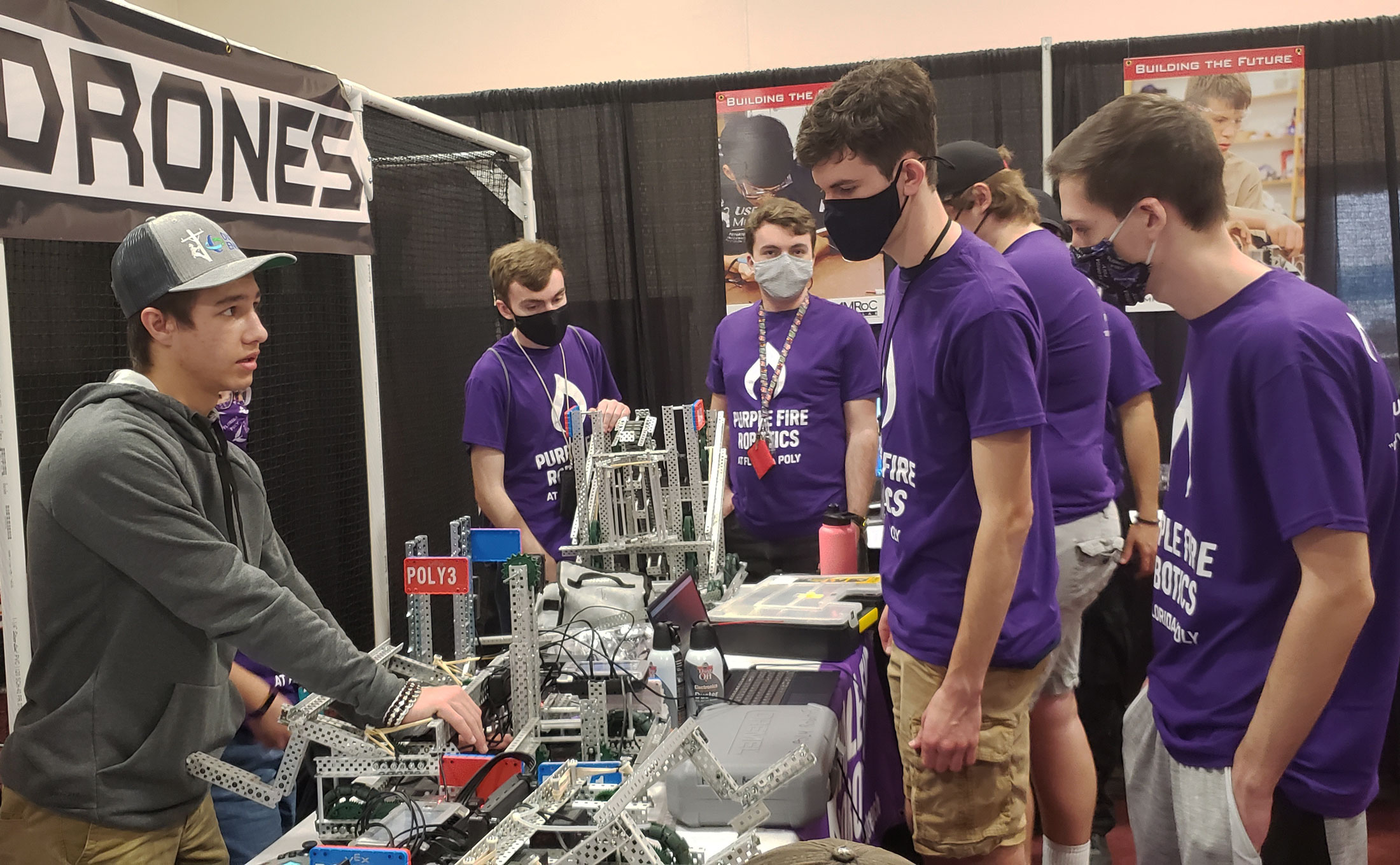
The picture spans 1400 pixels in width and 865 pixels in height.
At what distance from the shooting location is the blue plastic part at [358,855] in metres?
1.42

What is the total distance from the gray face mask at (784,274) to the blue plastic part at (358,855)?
7.52ft

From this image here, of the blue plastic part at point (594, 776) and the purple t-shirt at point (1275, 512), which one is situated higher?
the purple t-shirt at point (1275, 512)

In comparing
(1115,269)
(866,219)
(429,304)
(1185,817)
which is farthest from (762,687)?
(429,304)

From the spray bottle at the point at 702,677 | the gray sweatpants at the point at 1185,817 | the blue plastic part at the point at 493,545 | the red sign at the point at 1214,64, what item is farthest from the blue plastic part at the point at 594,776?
the red sign at the point at 1214,64

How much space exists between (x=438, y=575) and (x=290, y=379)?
2.01 m

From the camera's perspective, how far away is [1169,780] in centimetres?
156

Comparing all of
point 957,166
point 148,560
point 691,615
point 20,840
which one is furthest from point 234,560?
point 957,166

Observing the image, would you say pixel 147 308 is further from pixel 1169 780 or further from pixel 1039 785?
pixel 1039 785

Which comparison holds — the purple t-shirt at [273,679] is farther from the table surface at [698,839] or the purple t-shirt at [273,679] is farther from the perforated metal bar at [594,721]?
the perforated metal bar at [594,721]

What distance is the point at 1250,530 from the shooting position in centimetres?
138

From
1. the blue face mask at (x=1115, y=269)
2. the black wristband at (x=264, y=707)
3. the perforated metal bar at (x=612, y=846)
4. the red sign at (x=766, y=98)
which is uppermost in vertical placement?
the red sign at (x=766, y=98)

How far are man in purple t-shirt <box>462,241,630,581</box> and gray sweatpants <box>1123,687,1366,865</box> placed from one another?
1.93 meters

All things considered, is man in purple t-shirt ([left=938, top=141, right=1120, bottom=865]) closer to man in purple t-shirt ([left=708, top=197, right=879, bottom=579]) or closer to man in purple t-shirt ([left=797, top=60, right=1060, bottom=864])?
man in purple t-shirt ([left=797, top=60, right=1060, bottom=864])

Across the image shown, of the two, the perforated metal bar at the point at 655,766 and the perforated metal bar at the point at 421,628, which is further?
the perforated metal bar at the point at 421,628
